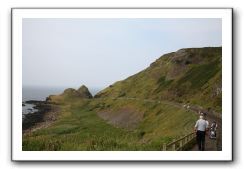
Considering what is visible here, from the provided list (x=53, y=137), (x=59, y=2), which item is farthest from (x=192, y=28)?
(x=53, y=137)

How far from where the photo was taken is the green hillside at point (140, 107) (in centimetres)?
1397

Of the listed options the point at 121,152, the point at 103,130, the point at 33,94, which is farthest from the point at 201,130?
the point at 33,94

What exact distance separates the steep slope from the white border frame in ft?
1.04

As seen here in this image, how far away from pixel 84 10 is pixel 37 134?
2653 mm

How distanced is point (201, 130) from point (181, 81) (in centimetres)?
238

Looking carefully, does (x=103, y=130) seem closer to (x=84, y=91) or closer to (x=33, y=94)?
(x=84, y=91)

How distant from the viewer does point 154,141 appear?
13.9 metres

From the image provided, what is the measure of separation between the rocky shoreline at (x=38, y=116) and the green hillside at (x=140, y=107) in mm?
141

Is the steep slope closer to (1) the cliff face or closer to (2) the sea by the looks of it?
(1) the cliff face

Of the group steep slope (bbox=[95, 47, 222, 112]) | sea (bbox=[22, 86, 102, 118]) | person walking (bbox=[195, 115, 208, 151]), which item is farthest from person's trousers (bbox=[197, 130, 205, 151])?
sea (bbox=[22, 86, 102, 118])

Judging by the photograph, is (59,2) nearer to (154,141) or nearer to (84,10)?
(84,10)

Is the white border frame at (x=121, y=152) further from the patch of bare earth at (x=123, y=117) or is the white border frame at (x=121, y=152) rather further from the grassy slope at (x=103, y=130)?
the patch of bare earth at (x=123, y=117)

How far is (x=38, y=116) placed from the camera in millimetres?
14211

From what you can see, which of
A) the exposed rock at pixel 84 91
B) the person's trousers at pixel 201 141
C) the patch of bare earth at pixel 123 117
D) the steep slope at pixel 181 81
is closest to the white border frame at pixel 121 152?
the person's trousers at pixel 201 141
